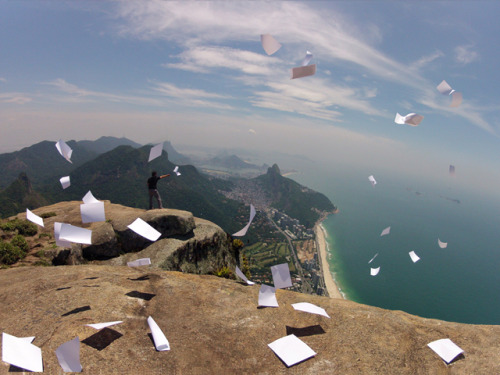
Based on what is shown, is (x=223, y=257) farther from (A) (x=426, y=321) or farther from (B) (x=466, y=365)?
(B) (x=466, y=365)

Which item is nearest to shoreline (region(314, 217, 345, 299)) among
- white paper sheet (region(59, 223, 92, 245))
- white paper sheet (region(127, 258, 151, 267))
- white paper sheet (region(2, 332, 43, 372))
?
white paper sheet (region(127, 258, 151, 267))

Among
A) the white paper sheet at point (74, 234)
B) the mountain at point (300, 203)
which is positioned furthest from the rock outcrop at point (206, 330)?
the mountain at point (300, 203)

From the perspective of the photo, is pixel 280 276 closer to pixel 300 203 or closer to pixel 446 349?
pixel 446 349

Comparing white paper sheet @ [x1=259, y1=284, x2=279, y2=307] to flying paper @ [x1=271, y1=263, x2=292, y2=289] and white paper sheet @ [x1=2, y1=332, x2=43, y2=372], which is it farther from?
white paper sheet @ [x1=2, y1=332, x2=43, y2=372]

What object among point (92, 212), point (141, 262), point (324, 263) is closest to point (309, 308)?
point (92, 212)

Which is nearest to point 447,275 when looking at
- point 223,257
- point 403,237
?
point 403,237
